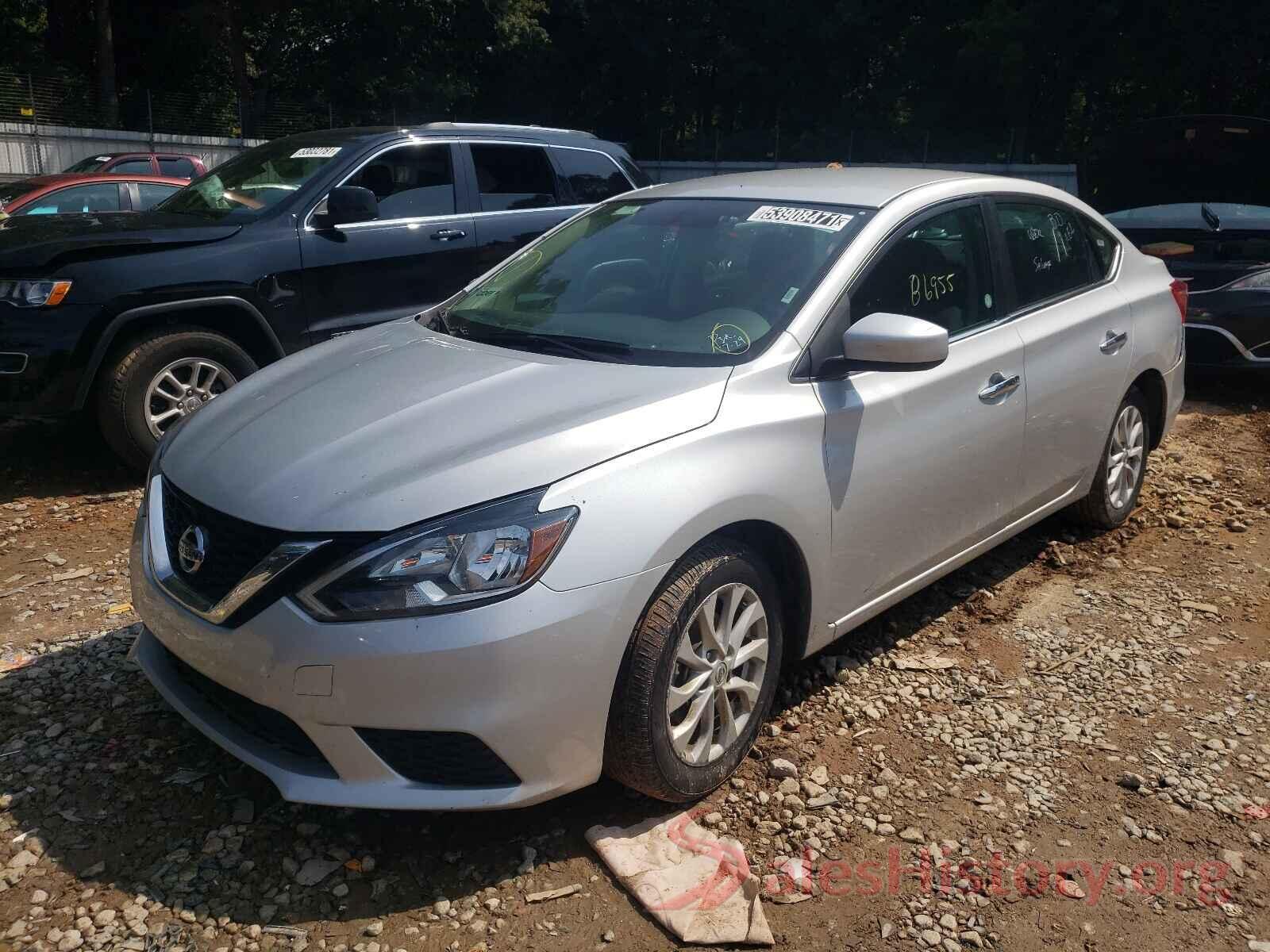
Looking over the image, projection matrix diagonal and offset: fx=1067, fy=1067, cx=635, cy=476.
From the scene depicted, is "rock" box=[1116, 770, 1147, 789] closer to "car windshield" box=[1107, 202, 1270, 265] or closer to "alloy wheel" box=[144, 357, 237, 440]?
"alloy wheel" box=[144, 357, 237, 440]

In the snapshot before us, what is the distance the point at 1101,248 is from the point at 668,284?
2284 millimetres

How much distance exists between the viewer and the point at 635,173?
7.52m

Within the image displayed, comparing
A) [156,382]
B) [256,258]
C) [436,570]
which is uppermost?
[256,258]

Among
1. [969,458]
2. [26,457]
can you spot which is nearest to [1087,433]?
[969,458]

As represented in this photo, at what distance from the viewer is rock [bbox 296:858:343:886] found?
2.57m

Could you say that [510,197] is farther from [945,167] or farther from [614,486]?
[945,167]

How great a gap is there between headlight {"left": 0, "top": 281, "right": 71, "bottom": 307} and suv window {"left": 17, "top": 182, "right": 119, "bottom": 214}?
6.56m

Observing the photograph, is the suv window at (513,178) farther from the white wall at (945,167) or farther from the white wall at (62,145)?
the white wall at (62,145)

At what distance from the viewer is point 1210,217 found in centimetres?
732

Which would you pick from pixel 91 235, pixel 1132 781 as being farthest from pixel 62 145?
pixel 1132 781

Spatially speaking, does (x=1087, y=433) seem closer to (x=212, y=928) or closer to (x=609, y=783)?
(x=609, y=783)

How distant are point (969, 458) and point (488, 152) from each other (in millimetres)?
4171

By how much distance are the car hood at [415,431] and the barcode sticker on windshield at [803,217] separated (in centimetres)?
80

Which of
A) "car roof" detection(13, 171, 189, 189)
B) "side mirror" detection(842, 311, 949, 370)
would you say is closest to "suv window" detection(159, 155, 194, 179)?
"car roof" detection(13, 171, 189, 189)
